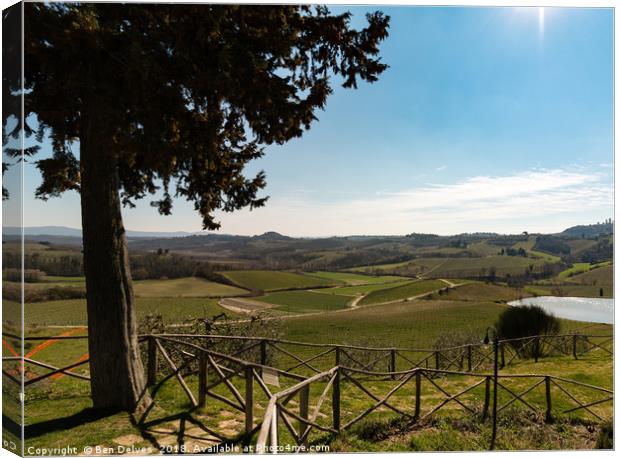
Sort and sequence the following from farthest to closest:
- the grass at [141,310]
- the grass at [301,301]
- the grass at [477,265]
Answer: the grass at [301,301] < the grass at [477,265] < the grass at [141,310]

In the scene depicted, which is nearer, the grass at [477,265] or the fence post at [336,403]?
the fence post at [336,403]

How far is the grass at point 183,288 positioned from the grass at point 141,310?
16 cm

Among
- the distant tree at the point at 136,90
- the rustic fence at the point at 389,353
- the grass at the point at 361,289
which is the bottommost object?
the rustic fence at the point at 389,353

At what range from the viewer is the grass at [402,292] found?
8.00 metres

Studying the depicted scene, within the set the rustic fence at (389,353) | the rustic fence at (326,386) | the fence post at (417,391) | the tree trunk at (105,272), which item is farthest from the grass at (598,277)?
the tree trunk at (105,272)

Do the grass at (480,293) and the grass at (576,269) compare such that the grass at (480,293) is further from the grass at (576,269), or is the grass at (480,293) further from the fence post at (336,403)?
the fence post at (336,403)

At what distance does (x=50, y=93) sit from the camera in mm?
3500

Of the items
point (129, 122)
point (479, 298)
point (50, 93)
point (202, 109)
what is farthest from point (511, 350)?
point (50, 93)

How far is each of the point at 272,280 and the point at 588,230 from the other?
217 inches

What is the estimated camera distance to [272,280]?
7.08 meters

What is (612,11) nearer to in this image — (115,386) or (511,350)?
(511,350)

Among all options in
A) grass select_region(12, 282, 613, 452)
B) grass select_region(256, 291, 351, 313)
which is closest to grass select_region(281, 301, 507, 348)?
grass select_region(12, 282, 613, 452)

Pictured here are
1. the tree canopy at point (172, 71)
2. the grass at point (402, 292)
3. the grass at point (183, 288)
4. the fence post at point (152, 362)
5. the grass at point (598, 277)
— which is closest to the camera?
the tree canopy at point (172, 71)

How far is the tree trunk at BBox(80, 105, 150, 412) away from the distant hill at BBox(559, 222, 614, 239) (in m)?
5.93
